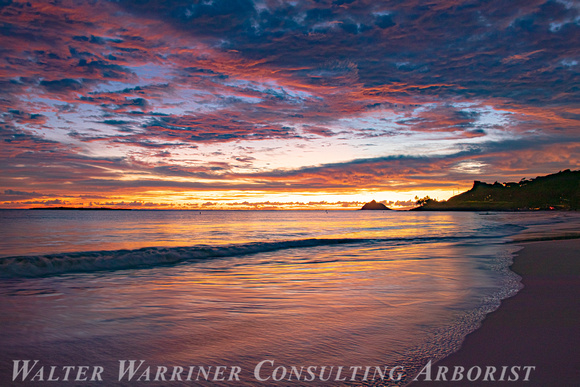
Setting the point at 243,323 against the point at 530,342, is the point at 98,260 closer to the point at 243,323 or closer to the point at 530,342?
the point at 243,323

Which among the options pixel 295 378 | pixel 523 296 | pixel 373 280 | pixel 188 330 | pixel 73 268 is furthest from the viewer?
pixel 73 268

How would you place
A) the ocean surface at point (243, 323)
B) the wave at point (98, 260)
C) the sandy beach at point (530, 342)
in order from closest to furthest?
the sandy beach at point (530, 342) → the ocean surface at point (243, 323) → the wave at point (98, 260)

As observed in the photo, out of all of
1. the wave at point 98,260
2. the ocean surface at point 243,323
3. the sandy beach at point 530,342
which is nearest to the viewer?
the sandy beach at point 530,342

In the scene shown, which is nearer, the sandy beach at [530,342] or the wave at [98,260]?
the sandy beach at [530,342]

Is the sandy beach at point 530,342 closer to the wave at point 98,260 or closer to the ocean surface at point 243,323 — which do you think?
the ocean surface at point 243,323

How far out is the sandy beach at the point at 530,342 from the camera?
3895 mm

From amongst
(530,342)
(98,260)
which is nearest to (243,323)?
(530,342)

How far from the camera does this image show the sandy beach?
390 centimetres

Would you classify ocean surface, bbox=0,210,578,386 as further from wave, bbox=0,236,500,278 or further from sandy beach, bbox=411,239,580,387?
wave, bbox=0,236,500,278

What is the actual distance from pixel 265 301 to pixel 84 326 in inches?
143

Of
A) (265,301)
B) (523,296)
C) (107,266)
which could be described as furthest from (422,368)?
(107,266)

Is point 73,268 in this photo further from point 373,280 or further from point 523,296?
point 523,296

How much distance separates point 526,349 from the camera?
4656 millimetres

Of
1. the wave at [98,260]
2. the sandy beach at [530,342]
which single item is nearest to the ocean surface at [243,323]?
the sandy beach at [530,342]
